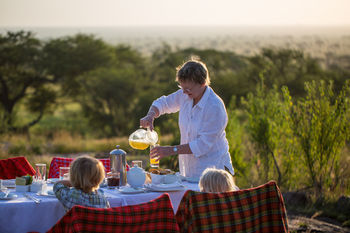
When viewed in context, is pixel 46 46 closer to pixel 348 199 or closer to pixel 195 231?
pixel 348 199

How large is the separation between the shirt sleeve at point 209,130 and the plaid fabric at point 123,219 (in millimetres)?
1190

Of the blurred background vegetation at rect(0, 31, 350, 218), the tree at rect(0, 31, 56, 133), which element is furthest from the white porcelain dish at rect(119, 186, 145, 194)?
the tree at rect(0, 31, 56, 133)

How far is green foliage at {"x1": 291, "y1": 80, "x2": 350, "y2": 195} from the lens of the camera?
21.8 feet

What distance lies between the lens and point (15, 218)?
10.7 feet

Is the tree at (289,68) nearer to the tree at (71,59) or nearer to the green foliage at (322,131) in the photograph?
the tree at (71,59)

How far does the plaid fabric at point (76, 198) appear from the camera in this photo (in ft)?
10.3

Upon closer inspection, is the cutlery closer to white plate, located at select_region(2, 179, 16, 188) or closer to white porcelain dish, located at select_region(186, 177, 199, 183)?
white plate, located at select_region(2, 179, 16, 188)

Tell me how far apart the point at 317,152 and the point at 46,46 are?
1488 centimetres

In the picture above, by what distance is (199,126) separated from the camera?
4.21 metres

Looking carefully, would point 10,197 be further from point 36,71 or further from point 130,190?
point 36,71

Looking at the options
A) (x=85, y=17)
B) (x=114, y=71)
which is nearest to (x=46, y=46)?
(x=114, y=71)

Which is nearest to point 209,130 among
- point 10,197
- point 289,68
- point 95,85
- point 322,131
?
point 10,197

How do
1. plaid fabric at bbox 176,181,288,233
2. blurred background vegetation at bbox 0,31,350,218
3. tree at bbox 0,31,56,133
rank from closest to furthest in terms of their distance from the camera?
plaid fabric at bbox 176,181,288,233, blurred background vegetation at bbox 0,31,350,218, tree at bbox 0,31,56,133

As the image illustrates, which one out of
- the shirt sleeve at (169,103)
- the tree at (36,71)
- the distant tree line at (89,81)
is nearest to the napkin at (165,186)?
the shirt sleeve at (169,103)
